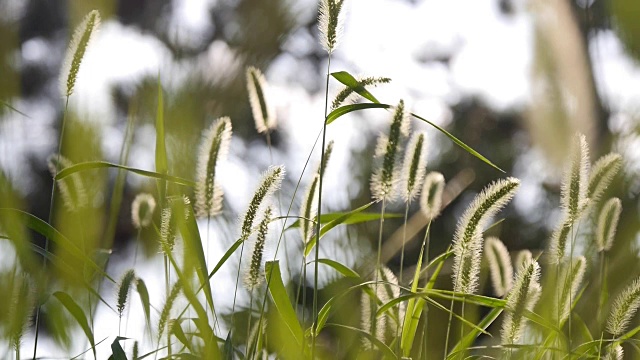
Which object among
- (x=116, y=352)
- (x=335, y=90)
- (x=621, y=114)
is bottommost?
(x=116, y=352)

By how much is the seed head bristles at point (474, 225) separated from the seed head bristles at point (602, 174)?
5.9 inches

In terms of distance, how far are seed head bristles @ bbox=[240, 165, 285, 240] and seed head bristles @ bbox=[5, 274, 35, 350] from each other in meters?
0.19

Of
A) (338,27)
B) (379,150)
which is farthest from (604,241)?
(338,27)

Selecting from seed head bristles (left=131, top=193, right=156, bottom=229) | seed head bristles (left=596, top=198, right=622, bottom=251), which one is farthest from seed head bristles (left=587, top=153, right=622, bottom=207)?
seed head bristles (left=131, top=193, right=156, bottom=229)

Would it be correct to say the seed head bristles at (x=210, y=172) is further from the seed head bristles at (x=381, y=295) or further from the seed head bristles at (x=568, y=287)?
the seed head bristles at (x=568, y=287)

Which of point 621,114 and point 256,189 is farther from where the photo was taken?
point 621,114

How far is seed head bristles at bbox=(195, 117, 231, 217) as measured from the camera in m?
0.87

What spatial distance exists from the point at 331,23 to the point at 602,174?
1.13 ft

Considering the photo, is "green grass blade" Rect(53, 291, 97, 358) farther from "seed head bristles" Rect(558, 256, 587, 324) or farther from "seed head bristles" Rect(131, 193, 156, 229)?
"seed head bristles" Rect(558, 256, 587, 324)

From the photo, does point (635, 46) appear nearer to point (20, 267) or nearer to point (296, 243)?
point (296, 243)

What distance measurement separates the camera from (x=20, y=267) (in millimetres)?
852

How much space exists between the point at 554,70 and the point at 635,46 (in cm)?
31

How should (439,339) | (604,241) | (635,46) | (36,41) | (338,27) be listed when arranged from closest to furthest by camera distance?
(338,27), (604,241), (439,339), (635,46), (36,41)

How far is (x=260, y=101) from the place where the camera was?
1.11m
